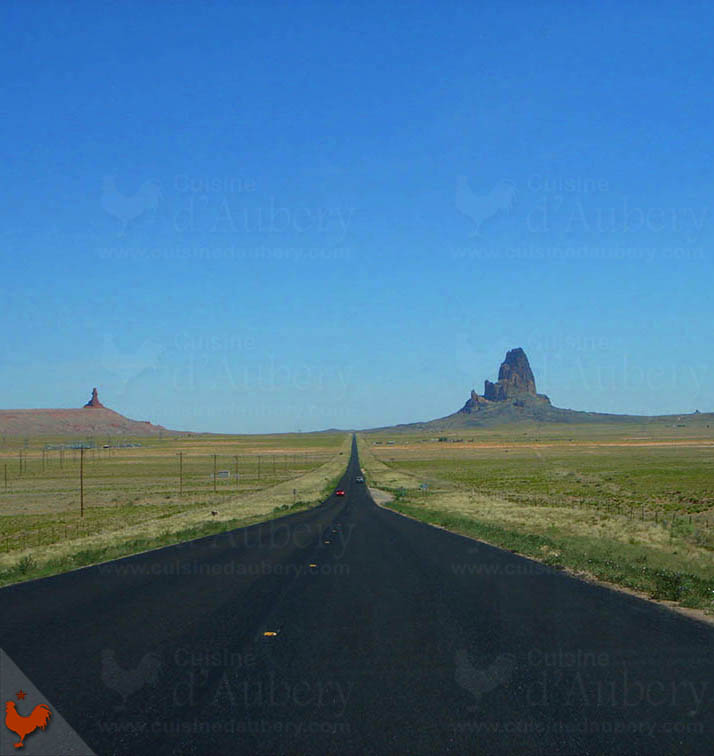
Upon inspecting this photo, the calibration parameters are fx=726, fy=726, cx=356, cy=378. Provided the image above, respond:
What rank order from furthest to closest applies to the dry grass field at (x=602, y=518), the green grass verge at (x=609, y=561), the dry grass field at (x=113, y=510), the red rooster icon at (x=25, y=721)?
1. the dry grass field at (x=113, y=510)
2. the dry grass field at (x=602, y=518)
3. the green grass verge at (x=609, y=561)
4. the red rooster icon at (x=25, y=721)

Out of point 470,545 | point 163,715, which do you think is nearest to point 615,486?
point 470,545

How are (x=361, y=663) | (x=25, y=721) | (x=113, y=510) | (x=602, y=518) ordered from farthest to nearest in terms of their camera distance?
(x=113, y=510) < (x=602, y=518) < (x=361, y=663) < (x=25, y=721)

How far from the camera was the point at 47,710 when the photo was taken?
7.82 meters

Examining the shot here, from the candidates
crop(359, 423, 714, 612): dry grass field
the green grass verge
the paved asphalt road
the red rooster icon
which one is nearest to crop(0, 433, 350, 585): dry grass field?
the paved asphalt road

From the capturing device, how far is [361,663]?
1002 centimetres

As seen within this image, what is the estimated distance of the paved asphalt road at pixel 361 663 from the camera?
24.1 feet

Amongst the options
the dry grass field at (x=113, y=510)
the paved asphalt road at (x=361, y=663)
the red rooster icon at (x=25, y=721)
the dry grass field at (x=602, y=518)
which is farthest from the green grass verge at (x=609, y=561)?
the dry grass field at (x=113, y=510)

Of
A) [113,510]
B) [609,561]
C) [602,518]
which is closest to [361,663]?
[609,561]

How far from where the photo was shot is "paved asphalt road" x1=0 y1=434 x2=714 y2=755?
735 centimetres

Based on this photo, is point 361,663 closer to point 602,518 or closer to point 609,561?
point 609,561

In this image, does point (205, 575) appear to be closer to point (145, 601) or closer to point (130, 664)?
point (145, 601)

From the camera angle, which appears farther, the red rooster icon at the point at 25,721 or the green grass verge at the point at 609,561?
the green grass verge at the point at 609,561

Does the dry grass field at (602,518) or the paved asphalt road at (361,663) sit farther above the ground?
the paved asphalt road at (361,663)

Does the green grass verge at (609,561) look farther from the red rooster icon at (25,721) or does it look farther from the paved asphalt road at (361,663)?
the red rooster icon at (25,721)
